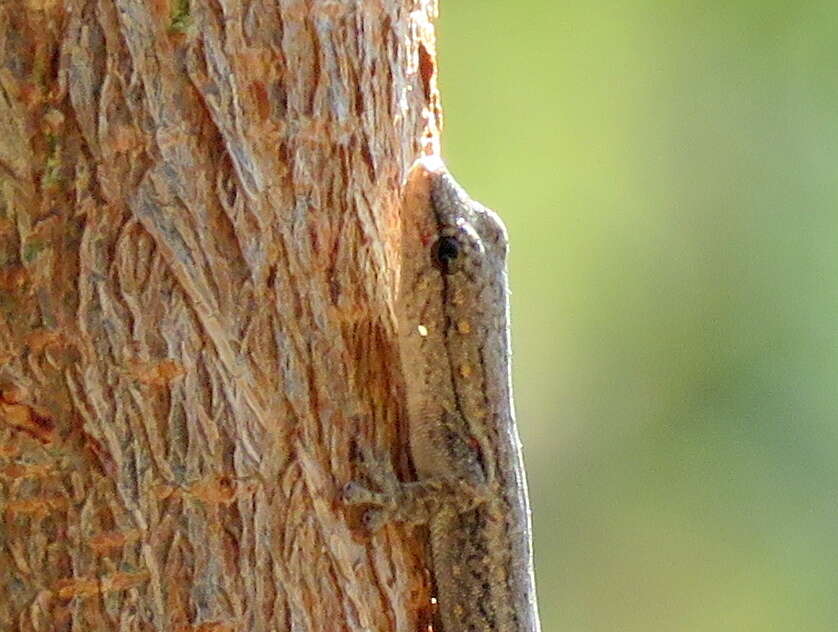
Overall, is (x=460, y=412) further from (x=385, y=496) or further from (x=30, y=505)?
(x=30, y=505)

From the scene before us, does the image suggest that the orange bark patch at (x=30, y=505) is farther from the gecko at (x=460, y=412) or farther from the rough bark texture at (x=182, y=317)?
the gecko at (x=460, y=412)

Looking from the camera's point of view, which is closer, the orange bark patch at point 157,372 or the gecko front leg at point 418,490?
the orange bark patch at point 157,372

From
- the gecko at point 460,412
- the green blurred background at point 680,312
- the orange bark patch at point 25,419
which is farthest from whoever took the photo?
the green blurred background at point 680,312

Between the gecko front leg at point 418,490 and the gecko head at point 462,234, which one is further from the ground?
the gecko head at point 462,234

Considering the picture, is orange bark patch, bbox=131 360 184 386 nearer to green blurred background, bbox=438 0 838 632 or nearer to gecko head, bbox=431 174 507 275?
gecko head, bbox=431 174 507 275

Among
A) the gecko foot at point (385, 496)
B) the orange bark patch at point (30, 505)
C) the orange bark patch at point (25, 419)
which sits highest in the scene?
the orange bark patch at point (25, 419)

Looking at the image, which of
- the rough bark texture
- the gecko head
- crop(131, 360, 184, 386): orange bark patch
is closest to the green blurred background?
the gecko head

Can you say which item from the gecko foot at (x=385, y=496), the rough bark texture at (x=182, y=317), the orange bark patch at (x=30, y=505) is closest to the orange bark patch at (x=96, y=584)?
the rough bark texture at (x=182, y=317)
